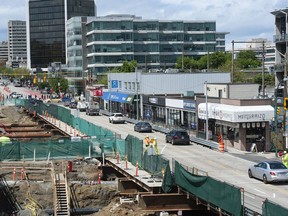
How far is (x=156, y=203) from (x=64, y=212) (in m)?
7.71

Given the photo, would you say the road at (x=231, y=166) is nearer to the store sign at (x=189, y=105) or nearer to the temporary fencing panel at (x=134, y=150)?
the temporary fencing panel at (x=134, y=150)

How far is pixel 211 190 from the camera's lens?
27.7 m

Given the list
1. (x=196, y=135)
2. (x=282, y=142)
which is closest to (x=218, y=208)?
(x=282, y=142)

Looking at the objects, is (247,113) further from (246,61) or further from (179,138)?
(246,61)

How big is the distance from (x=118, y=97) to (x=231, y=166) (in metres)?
57.9

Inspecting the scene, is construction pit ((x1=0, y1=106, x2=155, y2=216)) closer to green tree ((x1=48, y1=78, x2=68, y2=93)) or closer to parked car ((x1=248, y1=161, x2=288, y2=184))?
parked car ((x1=248, y1=161, x2=288, y2=184))

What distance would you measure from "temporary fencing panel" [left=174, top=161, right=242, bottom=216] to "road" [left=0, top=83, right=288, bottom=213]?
0.61 meters

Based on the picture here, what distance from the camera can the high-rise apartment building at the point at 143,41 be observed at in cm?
16150

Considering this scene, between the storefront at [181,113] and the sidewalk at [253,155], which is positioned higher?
the storefront at [181,113]

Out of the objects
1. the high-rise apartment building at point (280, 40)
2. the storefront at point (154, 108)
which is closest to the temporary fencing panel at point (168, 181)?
the storefront at point (154, 108)

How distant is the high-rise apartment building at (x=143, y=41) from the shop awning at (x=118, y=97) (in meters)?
48.2

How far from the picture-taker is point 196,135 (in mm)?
62938

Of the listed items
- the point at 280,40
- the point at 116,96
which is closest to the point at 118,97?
the point at 116,96

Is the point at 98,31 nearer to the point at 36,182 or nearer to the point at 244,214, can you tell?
the point at 36,182
